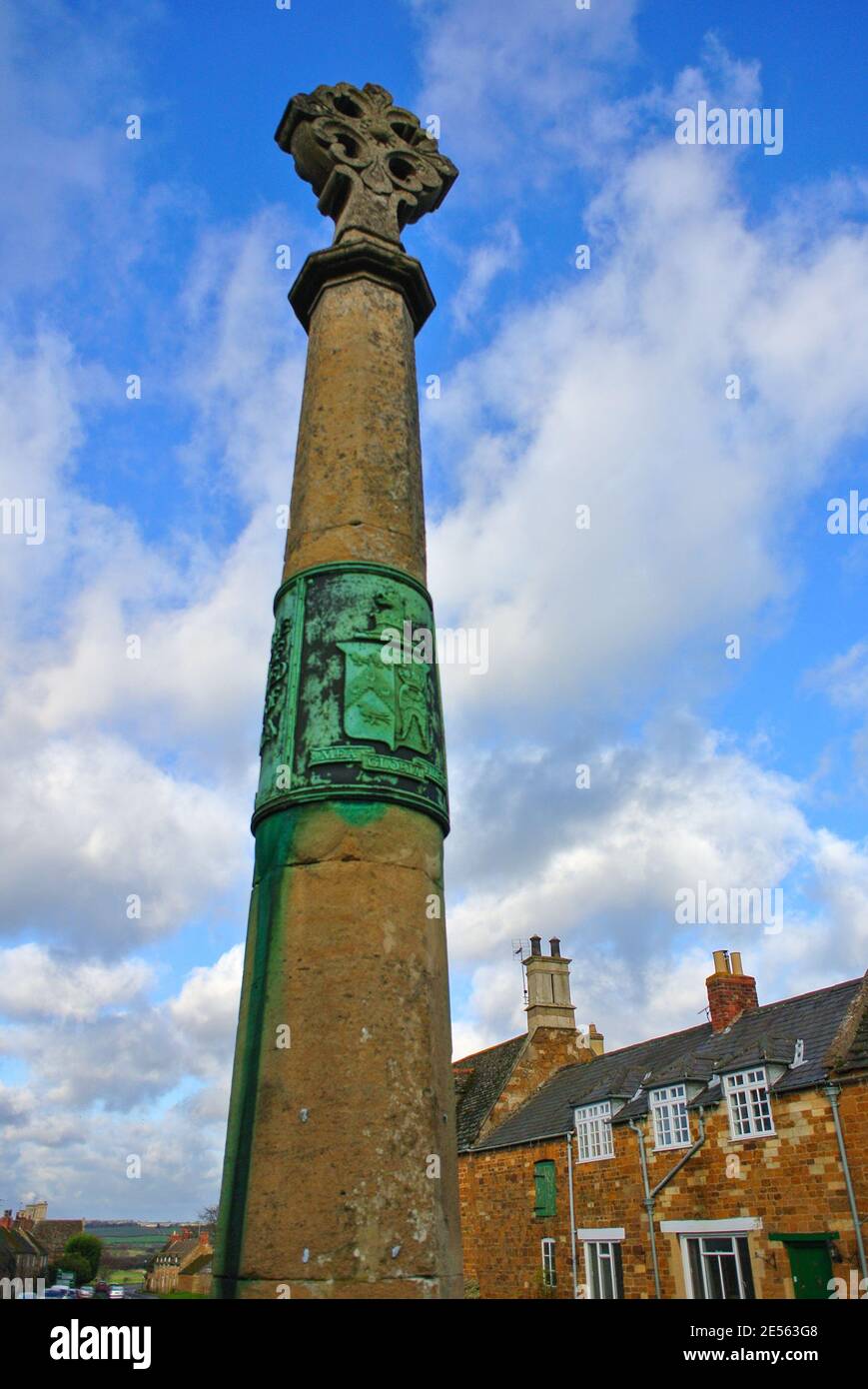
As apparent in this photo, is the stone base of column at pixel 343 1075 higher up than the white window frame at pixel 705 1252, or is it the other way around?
the stone base of column at pixel 343 1075

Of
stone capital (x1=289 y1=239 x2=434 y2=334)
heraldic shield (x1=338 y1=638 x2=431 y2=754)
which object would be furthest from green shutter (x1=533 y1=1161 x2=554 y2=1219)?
stone capital (x1=289 y1=239 x2=434 y2=334)

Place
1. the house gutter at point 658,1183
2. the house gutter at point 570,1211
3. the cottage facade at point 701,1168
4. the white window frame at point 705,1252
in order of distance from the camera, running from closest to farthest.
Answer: the cottage facade at point 701,1168
the white window frame at point 705,1252
the house gutter at point 658,1183
the house gutter at point 570,1211

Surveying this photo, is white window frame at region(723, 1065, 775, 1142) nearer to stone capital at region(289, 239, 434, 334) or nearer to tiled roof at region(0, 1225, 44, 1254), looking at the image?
stone capital at region(289, 239, 434, 334)

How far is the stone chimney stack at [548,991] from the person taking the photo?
30.2 m

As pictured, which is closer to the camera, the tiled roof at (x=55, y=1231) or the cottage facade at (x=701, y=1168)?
the cottage facade at (x=701, y=1168)

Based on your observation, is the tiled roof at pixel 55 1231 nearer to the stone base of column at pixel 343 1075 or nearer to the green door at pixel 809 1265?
the green door at pixel 809 1265

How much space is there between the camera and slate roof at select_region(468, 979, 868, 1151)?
17516mm

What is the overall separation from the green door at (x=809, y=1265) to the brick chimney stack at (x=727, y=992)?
626 centimetres

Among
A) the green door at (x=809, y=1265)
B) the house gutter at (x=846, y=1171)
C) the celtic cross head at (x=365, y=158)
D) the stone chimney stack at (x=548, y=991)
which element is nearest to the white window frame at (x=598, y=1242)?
the green door at (x=809, y=1265)

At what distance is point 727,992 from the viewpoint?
73.2 ft

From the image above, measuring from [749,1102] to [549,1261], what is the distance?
8079 mm

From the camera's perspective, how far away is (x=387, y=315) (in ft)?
20.2
